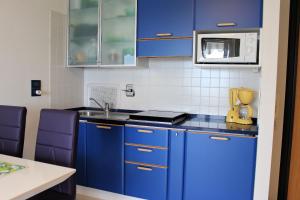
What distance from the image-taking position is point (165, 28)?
2.61m

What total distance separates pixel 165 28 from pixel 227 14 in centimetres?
60

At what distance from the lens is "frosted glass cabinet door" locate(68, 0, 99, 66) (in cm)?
301

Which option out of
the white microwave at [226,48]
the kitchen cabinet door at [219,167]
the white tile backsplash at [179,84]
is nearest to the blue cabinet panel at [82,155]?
the white tile backsplash at [179,84]

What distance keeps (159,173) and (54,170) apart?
1.24 metres

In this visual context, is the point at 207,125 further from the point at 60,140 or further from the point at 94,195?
the point at 94,195

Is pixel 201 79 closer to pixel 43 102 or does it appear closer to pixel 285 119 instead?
pixel 285 119

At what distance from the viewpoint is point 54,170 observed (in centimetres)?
146

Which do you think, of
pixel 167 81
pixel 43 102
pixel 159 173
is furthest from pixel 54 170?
pixel 167 81

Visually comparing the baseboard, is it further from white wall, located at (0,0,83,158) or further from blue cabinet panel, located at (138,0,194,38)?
Result: blue cabinet panel, located at (138,0,194,38)

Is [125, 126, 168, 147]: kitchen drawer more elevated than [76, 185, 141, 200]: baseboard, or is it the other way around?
[125, 126, 168, 147]: kitchen drawer

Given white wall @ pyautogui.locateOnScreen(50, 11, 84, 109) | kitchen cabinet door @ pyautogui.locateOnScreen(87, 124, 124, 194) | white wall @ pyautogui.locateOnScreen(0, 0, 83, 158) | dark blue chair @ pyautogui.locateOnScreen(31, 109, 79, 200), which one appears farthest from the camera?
white wall @ pyautogui.locateOnScreen(50, 11, 84, 109)

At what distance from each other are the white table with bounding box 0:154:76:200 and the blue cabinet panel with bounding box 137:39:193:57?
156cm

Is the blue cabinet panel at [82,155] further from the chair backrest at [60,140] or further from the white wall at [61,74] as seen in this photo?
the chair backrest at [60,140]

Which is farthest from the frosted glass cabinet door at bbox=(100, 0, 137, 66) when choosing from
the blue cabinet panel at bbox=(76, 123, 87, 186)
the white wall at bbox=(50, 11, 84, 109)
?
the blue cabinet panel at bbox=(76, 123, 87, 186)
